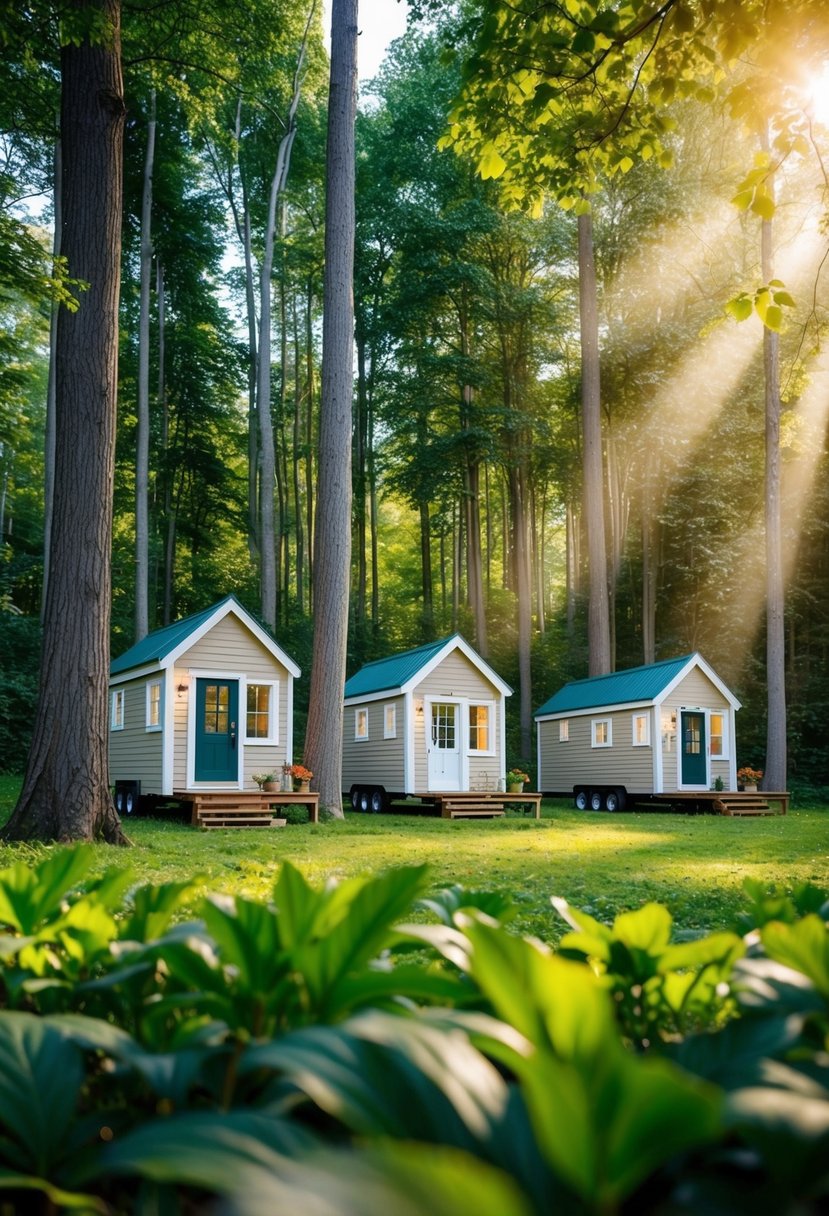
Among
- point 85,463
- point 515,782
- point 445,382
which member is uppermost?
point 445,382

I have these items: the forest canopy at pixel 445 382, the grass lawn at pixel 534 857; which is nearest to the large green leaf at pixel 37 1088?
the grass lawn at pixel 534 857

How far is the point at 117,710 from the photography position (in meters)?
18.2

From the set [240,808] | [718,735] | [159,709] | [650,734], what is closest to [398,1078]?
[240,808]

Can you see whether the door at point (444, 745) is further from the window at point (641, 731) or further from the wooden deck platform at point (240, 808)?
the wooden deck platform at point (240, 808)

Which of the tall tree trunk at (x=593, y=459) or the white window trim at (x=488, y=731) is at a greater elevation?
the tall tree trunk at (x=593, y=459)

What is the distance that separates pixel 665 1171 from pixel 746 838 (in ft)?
42.5

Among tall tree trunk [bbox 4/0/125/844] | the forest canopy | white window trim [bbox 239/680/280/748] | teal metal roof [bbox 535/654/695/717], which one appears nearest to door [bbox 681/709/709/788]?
teal metal roof [bbox 535/654/695/717]

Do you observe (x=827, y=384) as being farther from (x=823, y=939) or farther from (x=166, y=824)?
(x=823, y=939)

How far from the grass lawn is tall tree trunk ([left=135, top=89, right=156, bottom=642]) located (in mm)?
8101

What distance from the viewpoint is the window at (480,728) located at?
20516 millimetres

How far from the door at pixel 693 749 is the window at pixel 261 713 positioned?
31.9 ft

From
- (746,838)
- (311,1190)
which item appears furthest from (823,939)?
(746,838)

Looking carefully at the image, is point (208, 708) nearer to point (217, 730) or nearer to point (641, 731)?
point (217, 730)

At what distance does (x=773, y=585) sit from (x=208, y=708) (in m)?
13.1
